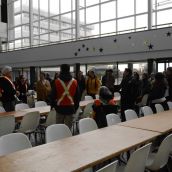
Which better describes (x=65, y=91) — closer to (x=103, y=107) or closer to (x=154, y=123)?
(x=103, y=107)

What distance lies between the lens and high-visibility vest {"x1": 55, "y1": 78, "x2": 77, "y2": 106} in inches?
169

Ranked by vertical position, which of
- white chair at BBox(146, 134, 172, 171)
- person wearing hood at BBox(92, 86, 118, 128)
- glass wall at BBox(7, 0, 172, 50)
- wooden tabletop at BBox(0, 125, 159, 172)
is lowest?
white chair at BBox(146, 134, 172, 171)

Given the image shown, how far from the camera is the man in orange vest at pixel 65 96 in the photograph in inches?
168

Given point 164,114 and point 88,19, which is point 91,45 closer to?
point 88,19

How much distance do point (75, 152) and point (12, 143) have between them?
0.67 m

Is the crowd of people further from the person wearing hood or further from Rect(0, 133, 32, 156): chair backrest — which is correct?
Rect(0, 133, 32, 156): chair backrest

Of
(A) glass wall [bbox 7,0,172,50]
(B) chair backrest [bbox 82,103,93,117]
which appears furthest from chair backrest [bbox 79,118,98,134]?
(A) glass wall [bbox 7,0,172,50]

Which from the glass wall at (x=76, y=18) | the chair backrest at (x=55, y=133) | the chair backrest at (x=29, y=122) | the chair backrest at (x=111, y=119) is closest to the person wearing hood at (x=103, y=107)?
the chair backrest at (x=111, y=119)

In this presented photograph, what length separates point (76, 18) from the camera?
13.3m

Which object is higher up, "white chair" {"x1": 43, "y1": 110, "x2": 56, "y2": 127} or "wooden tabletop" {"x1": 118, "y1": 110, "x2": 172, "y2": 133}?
"wooden tabletop" {"x1": 118, "y1": 110, "x2": 172, "y2": 133}

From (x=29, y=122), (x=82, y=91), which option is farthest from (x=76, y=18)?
(x=29, y=122)

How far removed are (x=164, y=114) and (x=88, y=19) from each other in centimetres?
942

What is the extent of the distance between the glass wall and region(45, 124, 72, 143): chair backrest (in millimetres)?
7112

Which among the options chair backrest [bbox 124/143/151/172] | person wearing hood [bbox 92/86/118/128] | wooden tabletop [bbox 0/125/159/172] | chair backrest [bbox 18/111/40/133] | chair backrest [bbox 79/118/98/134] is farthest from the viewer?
chair backrest [bbox 18/111/40/133]
